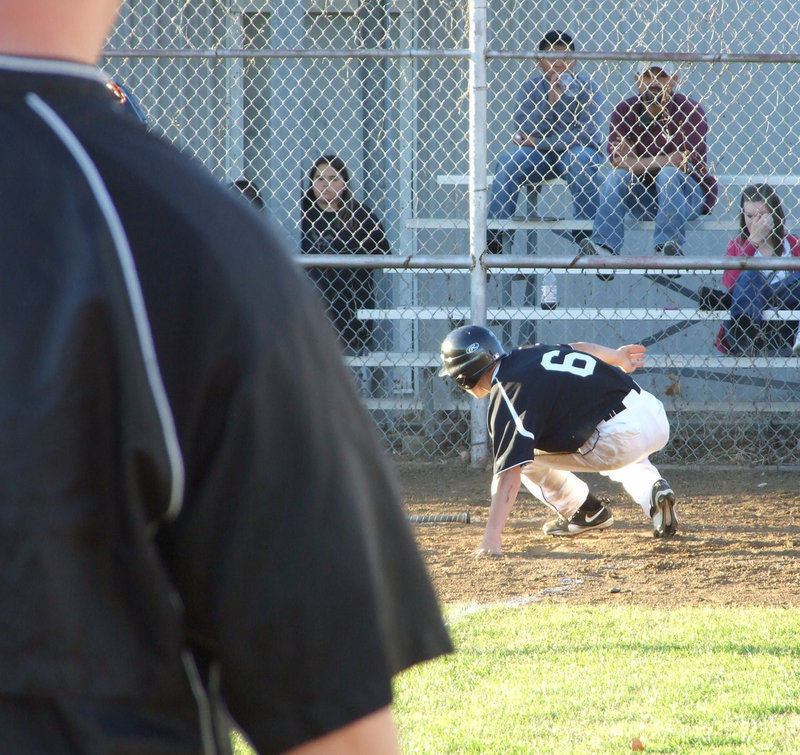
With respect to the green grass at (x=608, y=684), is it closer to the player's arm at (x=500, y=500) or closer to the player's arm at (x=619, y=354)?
the player's arm at (x=500, y=500)

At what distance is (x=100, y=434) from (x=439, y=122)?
29.8 feet

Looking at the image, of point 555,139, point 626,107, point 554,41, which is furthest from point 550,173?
point 554,41

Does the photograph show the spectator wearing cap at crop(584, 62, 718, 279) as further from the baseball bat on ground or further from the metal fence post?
the baseball bat on ground

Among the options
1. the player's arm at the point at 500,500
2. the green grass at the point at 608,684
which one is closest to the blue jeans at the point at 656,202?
the player's arm at the point at 500,500

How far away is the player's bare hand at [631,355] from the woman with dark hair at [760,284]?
1799 mm

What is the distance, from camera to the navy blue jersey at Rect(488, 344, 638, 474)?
18.8ft

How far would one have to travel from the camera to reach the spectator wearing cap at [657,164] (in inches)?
317

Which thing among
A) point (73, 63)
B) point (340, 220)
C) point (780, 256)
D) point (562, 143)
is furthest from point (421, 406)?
point (73, 63)

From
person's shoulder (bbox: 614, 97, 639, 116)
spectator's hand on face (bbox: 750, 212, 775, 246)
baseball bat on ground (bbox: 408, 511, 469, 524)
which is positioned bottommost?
baseball bat on ground (bbox: 408, 511, 469, 524)

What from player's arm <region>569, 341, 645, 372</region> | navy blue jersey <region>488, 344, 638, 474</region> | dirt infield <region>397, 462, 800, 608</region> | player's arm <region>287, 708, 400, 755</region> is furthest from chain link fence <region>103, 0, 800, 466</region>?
player's arm <region>287, 708, 400, 755</region>

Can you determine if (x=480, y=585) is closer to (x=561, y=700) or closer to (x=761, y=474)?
(x=561, y=700)

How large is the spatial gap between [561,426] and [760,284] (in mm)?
2882

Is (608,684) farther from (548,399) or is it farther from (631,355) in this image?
(631,355)

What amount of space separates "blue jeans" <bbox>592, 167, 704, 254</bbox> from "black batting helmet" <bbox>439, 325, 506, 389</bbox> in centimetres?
238
